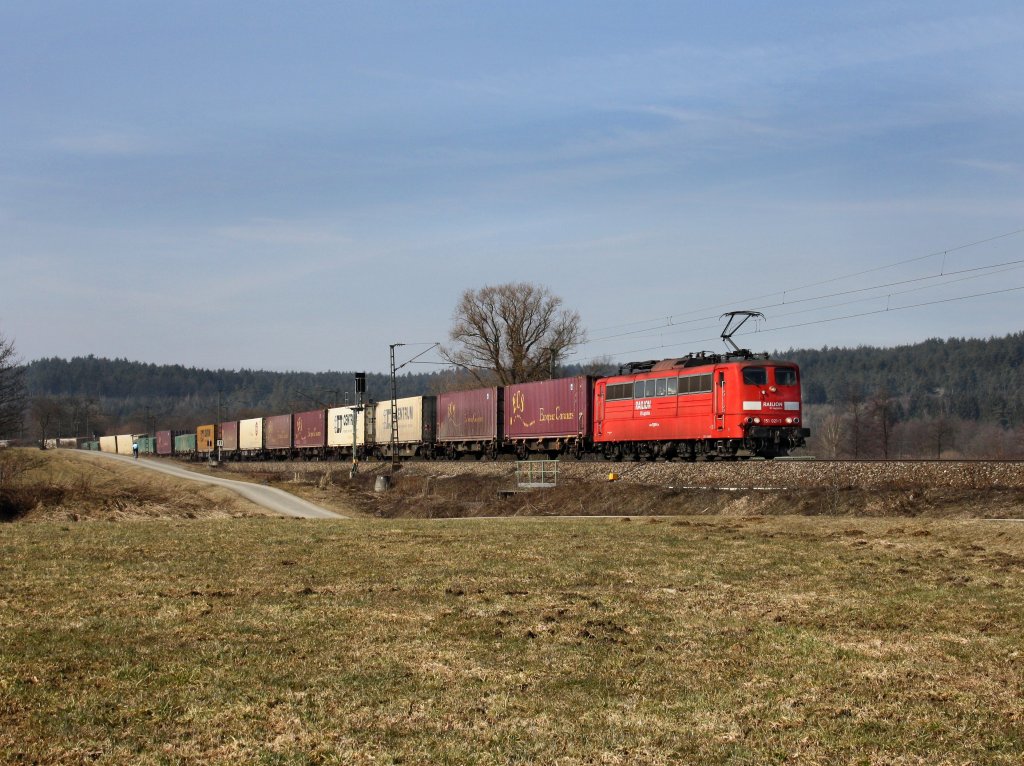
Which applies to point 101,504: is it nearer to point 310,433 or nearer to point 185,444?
point 310,433

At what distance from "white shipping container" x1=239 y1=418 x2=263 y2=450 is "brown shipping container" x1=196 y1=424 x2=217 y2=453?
5.62 metres

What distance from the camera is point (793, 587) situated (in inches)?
508

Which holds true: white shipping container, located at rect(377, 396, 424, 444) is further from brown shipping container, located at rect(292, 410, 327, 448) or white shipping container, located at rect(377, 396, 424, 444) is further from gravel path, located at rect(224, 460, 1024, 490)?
gravel path, located at rect(224, 460, 1024, 490)

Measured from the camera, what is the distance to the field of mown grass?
6.57 meters

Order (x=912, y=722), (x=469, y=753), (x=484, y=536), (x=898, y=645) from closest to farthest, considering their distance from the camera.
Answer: (x=469, y=753), (x=912, y=722), (x=898, y=645), (x=484, y=536)

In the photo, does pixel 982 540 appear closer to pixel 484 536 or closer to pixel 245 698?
pixel 484 536

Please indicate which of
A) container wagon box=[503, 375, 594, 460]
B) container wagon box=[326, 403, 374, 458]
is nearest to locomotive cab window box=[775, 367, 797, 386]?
container wagon box=[503, 375, 594, 460]

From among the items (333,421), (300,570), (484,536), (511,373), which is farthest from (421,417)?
(300,570)

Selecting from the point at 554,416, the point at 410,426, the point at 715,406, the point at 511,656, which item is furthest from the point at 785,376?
the point at 410,426

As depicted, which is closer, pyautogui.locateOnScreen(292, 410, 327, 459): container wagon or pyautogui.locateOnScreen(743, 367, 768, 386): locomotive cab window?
pyautogui.locateOnScreen(743, 367, 768, 386): locomotive cab window

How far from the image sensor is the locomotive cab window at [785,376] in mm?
38219

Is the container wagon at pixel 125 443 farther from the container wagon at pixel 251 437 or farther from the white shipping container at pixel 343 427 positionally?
the white shipping container at pixel 343 427

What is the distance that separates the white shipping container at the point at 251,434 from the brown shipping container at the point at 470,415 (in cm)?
4134

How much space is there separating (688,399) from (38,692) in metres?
34.3
